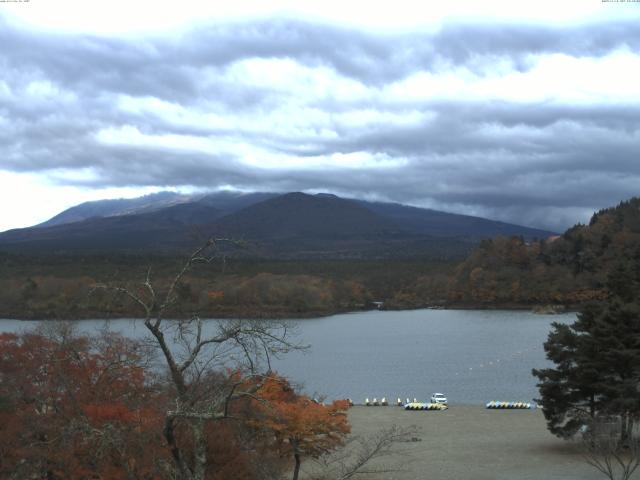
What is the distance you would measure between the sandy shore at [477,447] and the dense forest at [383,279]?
200 feet

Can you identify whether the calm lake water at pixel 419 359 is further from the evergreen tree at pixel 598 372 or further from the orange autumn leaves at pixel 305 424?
the evergreen tree at pixel 598 372

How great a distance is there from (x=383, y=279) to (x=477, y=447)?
106 meters

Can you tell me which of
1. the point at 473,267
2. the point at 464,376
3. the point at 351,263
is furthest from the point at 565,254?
the point at 464,376

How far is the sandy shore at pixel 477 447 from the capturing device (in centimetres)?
2141

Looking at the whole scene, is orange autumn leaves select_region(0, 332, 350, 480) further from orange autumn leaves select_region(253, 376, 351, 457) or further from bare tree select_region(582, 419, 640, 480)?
bare tree select_region(582, 419, 640, 480)

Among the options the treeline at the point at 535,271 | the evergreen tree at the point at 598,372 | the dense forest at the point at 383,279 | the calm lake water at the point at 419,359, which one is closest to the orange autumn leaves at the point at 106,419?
the calm lake water at the point at 419,359

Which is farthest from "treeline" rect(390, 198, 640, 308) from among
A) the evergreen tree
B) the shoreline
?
the evergreen tree

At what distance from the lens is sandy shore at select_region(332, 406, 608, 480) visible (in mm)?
21406

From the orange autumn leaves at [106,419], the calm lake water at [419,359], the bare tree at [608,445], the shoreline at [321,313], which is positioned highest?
the orange autumn leaves at [106,419]

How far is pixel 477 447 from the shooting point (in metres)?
26.0

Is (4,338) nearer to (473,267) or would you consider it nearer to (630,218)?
(473,267)

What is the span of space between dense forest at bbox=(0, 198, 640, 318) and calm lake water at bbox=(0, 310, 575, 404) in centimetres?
1283

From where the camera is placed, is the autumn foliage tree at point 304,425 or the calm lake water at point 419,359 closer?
the autumn foliage tree at point 304,425

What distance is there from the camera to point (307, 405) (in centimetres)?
2027
